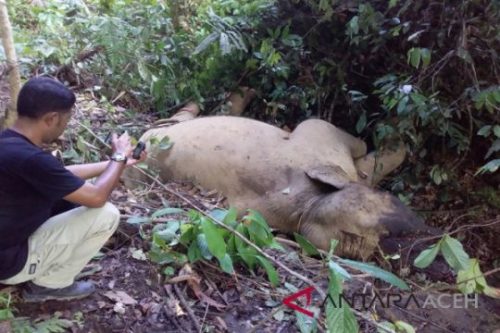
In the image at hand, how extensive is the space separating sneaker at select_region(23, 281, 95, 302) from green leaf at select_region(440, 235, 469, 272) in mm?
1710

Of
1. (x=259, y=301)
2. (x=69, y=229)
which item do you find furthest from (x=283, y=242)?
(x=69, y=229)

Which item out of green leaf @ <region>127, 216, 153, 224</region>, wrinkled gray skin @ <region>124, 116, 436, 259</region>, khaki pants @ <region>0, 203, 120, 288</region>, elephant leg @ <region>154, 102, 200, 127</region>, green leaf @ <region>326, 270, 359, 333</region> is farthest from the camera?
elephant leg @ <region>154, 102, 200, 127</region>

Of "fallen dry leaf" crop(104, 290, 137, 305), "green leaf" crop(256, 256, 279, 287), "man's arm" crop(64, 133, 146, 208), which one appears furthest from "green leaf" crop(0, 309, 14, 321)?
"green leaf" crop(256, 256, 279, 287)

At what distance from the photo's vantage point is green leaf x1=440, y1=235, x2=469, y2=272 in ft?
7.32

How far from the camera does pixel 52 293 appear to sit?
8.86 feet

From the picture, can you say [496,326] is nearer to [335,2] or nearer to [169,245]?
[169,245]

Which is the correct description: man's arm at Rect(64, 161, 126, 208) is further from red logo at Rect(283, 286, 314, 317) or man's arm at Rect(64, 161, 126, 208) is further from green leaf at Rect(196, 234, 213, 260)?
red logo at Rect(283, 286, 314, 317)

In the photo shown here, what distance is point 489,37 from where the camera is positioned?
3930mm

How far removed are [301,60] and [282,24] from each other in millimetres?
376

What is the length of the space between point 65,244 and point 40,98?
68 centimetres

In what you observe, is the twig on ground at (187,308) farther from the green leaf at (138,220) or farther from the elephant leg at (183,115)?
the elephant leg at (183,115)

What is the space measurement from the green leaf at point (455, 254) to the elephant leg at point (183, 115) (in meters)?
3.30

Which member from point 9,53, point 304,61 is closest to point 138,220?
point 9,53

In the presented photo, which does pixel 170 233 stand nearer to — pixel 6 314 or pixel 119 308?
pixel 119 308
